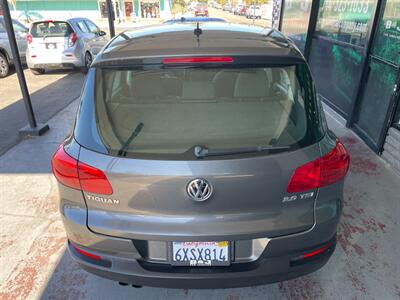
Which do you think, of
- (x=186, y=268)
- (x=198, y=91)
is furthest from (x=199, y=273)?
(x=198, y=91)

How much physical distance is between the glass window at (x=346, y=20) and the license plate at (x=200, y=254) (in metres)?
4.43

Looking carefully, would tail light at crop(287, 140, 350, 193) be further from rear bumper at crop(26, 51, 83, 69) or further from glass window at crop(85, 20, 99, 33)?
glass window at crop(85, 20, 99, 33)

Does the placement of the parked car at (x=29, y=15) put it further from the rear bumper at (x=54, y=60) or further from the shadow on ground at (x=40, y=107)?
the shadow on ground at (x=40, y=107)

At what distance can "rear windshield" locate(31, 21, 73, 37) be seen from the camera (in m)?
9.05

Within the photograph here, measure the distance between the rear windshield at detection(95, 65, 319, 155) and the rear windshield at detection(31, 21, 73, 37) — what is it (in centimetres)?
837

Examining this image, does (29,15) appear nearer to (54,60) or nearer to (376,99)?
(54,60)

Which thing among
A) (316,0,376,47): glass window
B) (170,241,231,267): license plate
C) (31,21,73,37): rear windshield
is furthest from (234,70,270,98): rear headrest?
(31,21,73,37): rear windshield

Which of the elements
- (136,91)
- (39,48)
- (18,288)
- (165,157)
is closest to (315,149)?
(165,157)

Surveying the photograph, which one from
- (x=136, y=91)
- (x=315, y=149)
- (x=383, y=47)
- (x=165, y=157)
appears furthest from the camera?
(x=383, y=47)

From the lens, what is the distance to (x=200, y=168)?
5.40 feet

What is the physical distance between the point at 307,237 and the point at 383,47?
378cm

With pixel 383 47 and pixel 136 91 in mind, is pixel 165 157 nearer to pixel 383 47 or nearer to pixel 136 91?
pixel 136 91

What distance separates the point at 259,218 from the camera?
175 cm

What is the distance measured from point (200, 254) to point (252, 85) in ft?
3.37
